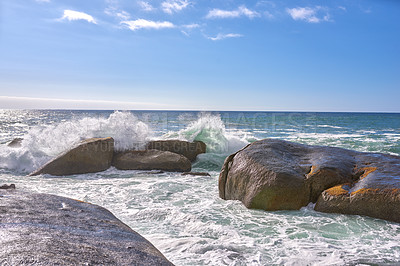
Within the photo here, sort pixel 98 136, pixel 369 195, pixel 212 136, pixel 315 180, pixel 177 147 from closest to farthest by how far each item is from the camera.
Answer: pixel 369 195
pixel 315 180
pixel 177 147
pixel 98 136
pixel 212 136

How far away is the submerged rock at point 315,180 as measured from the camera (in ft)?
13.3

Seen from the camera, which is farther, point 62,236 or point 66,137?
point 66,137

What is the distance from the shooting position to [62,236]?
1732 millimetres

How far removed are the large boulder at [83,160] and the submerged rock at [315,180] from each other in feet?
14.3

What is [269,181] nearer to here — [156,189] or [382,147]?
[156,189]

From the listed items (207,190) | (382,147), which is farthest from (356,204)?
(382,147)

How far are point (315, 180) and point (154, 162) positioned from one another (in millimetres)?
4981

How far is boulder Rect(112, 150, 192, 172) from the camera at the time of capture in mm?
8461

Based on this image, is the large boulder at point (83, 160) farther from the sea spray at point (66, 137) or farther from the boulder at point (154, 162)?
the sea spray at point (66, 137)

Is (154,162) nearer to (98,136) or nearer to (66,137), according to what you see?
(98,136)

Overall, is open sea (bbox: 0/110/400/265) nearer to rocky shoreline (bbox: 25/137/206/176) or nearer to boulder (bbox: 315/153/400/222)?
boulder (bbox: 315/153/400/222)

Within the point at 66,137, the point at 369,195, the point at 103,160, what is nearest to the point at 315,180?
the point at 369,195

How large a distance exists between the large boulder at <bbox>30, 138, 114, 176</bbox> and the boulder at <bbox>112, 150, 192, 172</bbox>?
0.42 meters

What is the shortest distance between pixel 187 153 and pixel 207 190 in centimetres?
432
